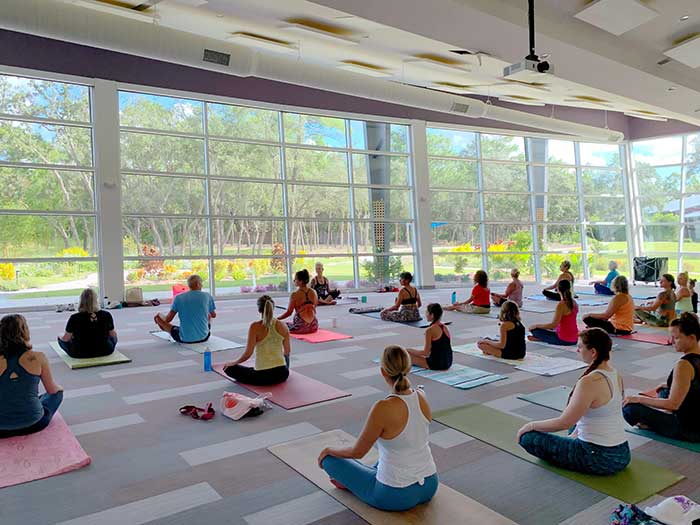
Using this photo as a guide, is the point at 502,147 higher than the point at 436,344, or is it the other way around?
the point at 502,147

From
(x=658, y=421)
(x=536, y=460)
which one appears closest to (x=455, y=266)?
(x=658, y=421)

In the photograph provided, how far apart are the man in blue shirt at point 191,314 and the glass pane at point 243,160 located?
6288 millimetres

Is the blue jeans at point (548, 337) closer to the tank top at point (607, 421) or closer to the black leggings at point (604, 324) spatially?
the black leggings at point (604, 324)

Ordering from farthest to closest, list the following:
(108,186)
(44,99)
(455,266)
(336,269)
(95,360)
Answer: (455,266) < (336,269) < (108,186) < (44,99) < (95,360)

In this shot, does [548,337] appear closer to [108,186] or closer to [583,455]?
[583,455]

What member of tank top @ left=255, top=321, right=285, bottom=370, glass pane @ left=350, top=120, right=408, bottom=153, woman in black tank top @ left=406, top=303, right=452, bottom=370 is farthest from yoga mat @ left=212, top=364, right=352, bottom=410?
glass pane @ left=350, top=120, right=408, bottom=153

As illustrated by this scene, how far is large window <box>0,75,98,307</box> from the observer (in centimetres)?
1041

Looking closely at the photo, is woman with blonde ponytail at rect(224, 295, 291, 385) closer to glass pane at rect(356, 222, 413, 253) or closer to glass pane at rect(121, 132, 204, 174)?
glass pane at rect(121, 132, 204, 174)

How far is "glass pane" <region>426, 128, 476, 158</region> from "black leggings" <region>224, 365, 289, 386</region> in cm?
1145

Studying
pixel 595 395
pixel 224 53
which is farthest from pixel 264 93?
pixel 595 395

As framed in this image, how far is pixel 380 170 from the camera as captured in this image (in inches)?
573

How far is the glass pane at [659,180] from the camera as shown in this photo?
17109 millimetres

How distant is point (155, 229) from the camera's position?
11719mm

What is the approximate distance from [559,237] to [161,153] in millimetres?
12121
